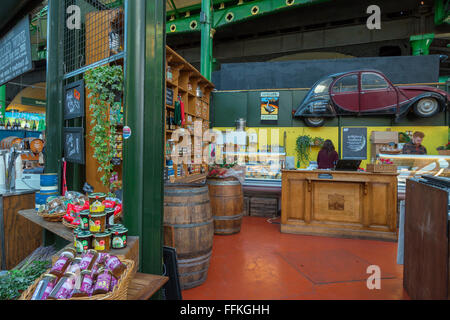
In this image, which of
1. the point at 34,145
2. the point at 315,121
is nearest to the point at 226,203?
the point at 315,121

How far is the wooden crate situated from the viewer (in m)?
5.48

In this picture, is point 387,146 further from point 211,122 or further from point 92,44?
point 92,44

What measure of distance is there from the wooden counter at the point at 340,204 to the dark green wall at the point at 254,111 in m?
3.60

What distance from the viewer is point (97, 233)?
161 centimetres

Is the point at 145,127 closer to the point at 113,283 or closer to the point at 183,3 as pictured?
the point at 113,283

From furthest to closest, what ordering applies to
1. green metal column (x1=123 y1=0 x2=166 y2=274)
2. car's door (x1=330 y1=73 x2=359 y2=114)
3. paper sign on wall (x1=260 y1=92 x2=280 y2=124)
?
paper sign on wall (x1=260 y1=92 x2=280 y2=124)
car's door (x1=330 y1=73 x2=359 y2=114)
green metal column (x1=123 y1=0 x2=166 y2=274)

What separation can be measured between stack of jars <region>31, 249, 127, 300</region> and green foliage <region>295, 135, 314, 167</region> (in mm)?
6852

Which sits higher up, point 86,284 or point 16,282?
point 86,284

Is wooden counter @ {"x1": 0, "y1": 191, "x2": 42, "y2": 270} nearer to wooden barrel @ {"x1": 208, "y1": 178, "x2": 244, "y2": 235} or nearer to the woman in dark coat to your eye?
wooden barrel @ {"x1": 208, "y1": 178, "x2": 244, "y2": 235}

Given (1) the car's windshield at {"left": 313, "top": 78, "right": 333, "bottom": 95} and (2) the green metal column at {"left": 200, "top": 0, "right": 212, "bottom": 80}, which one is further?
(2) the green metal column at {"left": 200, "top": 0, "right": 212, "bottom": 80}

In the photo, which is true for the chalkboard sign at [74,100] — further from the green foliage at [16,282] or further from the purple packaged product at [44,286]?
the purple packaged product at [44,286]

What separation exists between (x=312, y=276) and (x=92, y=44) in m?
3.55

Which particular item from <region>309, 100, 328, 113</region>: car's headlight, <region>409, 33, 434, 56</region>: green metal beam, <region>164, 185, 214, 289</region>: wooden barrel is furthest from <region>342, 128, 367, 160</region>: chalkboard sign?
<region>164, 185, 214, 289</region>: wooden barrel

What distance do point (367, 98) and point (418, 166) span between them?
2.76 metres
